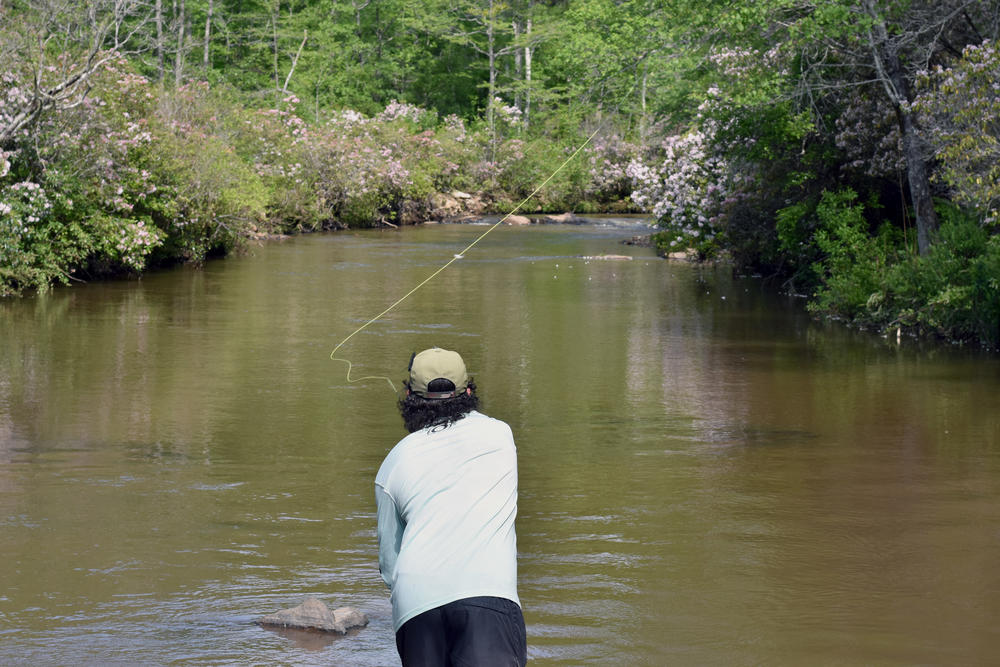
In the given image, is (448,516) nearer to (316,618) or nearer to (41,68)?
(316,618)

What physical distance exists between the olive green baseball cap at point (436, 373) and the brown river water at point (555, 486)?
2.52m

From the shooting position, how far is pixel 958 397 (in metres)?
12.6

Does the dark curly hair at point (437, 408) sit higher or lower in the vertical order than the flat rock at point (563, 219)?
lower

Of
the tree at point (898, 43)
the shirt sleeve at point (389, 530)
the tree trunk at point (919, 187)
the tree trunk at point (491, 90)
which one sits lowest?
the shirt sleeve at point (389, 530)

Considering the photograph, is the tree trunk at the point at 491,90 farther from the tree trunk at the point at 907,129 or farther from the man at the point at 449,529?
the man at the point at 449,529

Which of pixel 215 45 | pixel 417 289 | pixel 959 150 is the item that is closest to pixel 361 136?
pixel 215 45

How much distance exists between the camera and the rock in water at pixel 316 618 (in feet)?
19.9

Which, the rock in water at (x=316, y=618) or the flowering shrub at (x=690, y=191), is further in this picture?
the flowering shrub at (x=690, y=191)

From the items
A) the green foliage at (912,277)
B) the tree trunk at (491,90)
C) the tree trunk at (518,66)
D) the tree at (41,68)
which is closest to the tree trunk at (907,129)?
the green foliage at (912,277)

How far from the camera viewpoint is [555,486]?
9.11 metres

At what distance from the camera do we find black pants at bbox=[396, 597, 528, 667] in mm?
3471

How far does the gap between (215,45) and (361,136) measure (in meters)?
16.5

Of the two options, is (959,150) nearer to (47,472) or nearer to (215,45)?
(47,472)

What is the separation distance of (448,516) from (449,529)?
0.04 m
